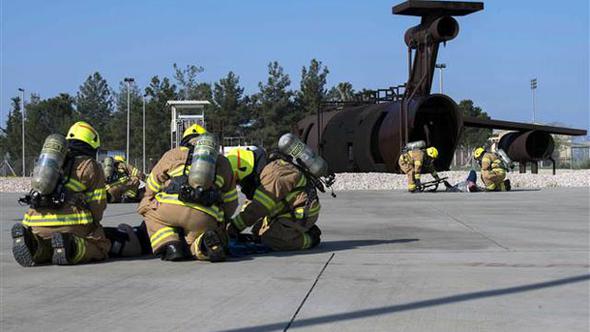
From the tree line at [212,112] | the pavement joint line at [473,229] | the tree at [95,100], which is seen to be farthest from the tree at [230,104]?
the pavement joint line at [473,229]

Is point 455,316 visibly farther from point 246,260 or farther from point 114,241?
point 114,241

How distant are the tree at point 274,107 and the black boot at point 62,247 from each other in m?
61.7

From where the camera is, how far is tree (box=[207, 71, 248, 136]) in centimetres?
7312

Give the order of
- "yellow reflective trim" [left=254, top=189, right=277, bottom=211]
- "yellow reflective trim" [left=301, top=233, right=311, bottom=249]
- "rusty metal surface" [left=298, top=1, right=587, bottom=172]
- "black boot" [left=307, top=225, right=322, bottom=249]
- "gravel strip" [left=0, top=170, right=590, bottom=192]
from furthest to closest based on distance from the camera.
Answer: "rusty metal surface" [left=298, top=1, right=587, bottom=172], "gravel strip" [left=0, top=170, right=590, bottom=192], "black boot" [left=307, top=225, right=322, bottom=249], "yellow reflective trim" [left=301, top=233, right=311, bottom=249], "yellow reflective trim" [left=254, top=189, right=277, bottom=211]

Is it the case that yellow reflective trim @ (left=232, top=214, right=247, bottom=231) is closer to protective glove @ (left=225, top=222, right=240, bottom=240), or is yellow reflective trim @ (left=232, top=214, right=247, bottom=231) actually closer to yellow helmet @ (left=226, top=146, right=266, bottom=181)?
protective glove @ (left=225, top=222, right=240, bottom=240)

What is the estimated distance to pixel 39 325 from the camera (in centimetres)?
510

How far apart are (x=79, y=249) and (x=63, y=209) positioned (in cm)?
43

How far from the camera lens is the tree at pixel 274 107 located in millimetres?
71562

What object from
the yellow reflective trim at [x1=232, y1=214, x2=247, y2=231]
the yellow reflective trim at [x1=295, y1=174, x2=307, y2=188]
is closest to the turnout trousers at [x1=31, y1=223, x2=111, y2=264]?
the yellow reflective trim at [x1=232, y1=214, x2=247, y2=231]

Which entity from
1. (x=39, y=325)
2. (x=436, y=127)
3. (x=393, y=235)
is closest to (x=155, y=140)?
(x=436, y=127)

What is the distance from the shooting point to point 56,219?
7.76 metres

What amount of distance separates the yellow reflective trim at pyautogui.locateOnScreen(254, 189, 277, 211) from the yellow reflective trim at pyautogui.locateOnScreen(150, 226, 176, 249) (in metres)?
1.11

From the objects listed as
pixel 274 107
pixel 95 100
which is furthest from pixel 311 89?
pixel 95 100

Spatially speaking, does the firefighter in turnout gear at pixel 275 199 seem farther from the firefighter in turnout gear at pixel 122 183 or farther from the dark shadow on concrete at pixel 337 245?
the firefighter in turnout gear at pixel 122 183
